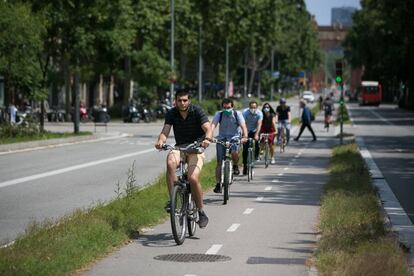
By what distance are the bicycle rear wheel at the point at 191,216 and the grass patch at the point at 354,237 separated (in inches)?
62.3

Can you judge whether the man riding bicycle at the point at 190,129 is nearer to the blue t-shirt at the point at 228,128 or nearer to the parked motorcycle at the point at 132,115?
the blue t-shirt at the point at 228,128

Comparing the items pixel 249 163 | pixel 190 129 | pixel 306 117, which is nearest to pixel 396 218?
pixel 190 129

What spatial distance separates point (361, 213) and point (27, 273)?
6.18m

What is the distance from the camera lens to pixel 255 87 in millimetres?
127250

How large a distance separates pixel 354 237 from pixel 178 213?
80.9 inches

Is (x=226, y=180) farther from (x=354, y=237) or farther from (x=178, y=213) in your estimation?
(x=354, y=237)

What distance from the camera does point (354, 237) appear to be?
1113 cm

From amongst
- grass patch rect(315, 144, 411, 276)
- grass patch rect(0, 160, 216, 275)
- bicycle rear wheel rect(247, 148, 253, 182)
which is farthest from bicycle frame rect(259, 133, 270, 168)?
grass patch rect(0, 160, 216, 275)

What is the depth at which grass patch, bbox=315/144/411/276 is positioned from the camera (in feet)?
29.0

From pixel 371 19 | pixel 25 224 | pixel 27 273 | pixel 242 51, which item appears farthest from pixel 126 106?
pixel 27 273

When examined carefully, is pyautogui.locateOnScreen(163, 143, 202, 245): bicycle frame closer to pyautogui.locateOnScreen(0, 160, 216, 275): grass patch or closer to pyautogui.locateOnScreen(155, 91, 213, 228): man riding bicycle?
pyautogui.locateOnScreen(155, 91, 213, 228): man riding bicycle

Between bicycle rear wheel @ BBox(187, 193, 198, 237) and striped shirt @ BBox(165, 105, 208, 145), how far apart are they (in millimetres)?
694

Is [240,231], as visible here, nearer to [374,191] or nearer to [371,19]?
[374,191]

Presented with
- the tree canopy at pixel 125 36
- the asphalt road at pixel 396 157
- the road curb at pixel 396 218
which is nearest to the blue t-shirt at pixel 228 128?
the road curb at pixel 396 218
